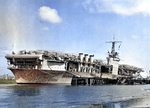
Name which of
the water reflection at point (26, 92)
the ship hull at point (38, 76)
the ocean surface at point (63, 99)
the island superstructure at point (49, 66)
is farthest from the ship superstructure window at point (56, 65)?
the ocean surface at point (63, 99)

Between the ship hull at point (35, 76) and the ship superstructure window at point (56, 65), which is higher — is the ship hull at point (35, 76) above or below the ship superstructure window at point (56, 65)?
below

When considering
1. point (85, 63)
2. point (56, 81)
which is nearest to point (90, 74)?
point (85, 63)

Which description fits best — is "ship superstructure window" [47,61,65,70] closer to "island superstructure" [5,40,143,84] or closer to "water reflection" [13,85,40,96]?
"island superstructure" [5,40,143,84]

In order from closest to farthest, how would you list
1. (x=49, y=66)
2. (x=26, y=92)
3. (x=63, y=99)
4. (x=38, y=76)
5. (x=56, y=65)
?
(x=63, y=99)
(x=26, y=92)
(x=38, y=76)
(x=49, y=66)
(x=56, y=65)

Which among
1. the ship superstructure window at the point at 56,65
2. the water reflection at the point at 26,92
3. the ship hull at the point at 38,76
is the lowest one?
the water reflection at the point at 26,92

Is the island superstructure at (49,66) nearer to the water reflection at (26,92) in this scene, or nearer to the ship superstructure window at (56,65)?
the ship superstructure window at (56,65)

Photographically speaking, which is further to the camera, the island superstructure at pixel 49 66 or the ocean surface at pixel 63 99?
the island superstructure at pixel 49 66

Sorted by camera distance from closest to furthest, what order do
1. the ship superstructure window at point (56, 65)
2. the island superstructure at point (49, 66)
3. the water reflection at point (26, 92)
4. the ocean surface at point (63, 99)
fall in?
the ocean surface at point (63, 99) < the water reflection at point (26, 92) < the island superstructure at point (49, 66) < the ship superstructure window at point (56, 65)

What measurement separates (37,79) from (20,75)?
317 cm

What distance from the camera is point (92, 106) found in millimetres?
21125

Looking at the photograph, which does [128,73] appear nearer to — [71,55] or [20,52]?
[71,55]

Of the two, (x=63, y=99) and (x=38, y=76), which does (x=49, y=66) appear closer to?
(x=38, y=76)

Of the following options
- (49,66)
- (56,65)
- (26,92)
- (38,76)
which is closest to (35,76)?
(38,76)

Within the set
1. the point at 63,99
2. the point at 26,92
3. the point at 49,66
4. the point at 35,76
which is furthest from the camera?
the point at 49,66
